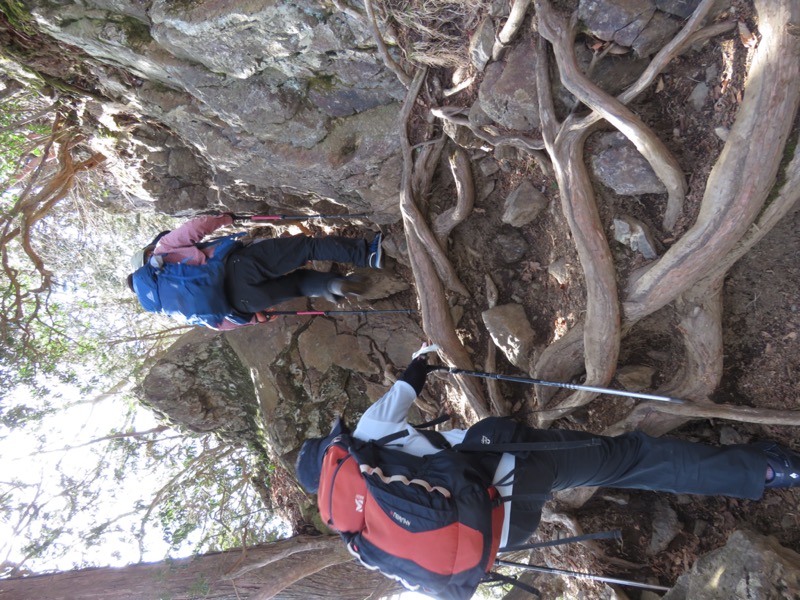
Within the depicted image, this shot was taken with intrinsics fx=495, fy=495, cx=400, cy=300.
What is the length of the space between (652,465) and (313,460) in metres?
2.21

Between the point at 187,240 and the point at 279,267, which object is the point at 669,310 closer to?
the point at 279,267

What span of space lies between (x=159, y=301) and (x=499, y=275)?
3.05m

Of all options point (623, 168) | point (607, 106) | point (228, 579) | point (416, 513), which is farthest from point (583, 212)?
point (228, 579)

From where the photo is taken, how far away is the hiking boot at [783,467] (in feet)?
10.3

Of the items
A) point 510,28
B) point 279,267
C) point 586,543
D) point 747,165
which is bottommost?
point 586,543

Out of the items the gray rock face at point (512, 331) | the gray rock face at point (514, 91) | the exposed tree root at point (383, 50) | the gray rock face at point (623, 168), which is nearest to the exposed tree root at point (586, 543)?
the gray rock face at point (512, 331)

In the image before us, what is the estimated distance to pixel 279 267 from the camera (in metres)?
4.66

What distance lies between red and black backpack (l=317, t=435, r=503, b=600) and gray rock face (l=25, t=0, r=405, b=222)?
2707mm

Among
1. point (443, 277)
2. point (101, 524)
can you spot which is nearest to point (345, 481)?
point (443, 277)

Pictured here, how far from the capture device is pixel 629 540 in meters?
4.17

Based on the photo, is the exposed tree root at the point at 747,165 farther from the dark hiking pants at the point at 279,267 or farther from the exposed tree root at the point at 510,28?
the dark hiking pants at the point at 279,267

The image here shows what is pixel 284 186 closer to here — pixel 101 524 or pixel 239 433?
pixel 239 433

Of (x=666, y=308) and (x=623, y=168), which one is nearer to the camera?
(x=623, y=168)

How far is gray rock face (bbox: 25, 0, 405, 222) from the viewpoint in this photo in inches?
143
